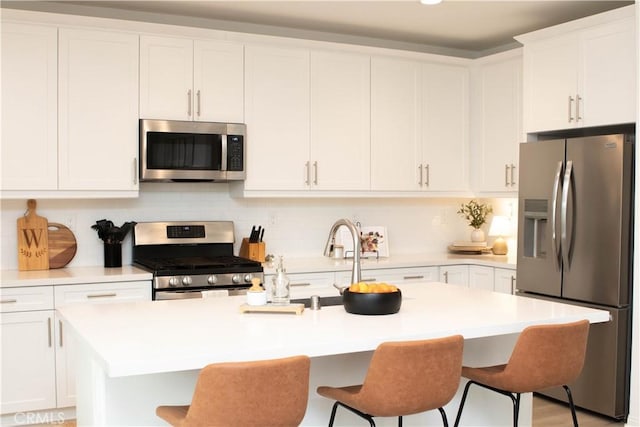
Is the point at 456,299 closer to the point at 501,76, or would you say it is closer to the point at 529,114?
the point at 529,114

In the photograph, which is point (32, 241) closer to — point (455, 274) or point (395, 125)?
point (395, 125)

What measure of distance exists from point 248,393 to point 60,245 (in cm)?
305

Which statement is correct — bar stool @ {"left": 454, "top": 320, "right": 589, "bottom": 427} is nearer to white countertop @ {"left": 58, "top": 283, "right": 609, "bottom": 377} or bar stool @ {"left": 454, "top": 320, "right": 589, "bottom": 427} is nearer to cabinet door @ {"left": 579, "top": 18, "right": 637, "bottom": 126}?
white countertop @ {"left": 58, "top": 283, "right": 609, "bottom": 377}

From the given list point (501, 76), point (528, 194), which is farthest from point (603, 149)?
point (501, 76)

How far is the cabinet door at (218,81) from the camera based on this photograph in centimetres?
482

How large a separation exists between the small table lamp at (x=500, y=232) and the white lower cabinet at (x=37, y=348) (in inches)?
127

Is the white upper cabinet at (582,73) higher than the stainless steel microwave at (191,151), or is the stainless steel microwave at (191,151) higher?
the white upper cabinet at (582,73)

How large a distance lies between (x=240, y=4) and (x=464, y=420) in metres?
3.03

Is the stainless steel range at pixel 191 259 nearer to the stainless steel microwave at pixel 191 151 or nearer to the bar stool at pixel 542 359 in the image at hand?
the stainless steel microwave at pixel 191 151

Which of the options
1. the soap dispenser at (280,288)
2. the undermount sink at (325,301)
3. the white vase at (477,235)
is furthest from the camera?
the white vase at (477,235)

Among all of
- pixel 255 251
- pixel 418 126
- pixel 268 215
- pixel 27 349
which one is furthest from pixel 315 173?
A: pixel 27 349

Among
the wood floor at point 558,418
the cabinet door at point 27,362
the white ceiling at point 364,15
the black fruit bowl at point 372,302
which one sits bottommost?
the wood floor at point 558,418

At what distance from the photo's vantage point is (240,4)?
482 cm

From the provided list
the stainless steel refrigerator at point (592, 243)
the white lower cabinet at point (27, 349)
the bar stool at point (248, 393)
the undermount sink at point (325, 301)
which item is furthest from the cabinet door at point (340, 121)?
the bar stool at point (248, 393)
